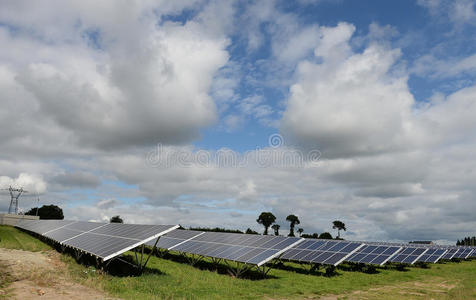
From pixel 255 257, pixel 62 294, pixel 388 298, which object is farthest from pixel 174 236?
pixel 388 298

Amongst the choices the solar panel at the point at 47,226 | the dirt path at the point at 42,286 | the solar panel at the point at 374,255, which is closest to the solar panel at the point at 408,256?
the solar panel at the point at 374,255

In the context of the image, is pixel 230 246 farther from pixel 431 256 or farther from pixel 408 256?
pixel 431 256

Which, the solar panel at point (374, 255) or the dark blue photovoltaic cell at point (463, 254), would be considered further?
the dark blue photovoltaic cell at point (463, 254)

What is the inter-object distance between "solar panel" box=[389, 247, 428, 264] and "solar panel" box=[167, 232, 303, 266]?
51.3 ft

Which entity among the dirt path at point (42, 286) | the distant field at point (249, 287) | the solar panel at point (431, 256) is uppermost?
the dirt path at point (42, 286)

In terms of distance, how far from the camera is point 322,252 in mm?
31312

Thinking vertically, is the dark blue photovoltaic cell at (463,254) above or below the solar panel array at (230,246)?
below

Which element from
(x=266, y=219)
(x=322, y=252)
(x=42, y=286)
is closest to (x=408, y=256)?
(x=322, y=252)

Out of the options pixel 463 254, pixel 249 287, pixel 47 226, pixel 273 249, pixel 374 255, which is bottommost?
pixel 463 254

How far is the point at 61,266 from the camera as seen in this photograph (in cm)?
2491

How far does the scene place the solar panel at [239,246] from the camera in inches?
927

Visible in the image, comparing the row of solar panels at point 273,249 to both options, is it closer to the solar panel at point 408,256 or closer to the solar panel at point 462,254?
the solar panel at point 408,256

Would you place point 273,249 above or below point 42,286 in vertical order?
above

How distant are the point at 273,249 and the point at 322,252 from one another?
873 cm
